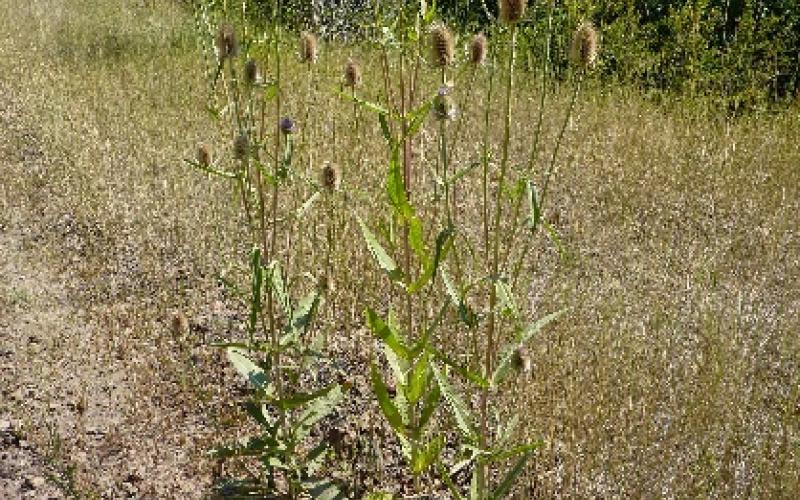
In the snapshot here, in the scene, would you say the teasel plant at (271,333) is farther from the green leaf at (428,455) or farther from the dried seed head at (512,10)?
the dried seed head at (512,10)

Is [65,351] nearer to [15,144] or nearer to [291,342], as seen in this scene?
[291,342]

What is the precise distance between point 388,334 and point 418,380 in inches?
4.9

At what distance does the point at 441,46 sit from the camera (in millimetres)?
1969

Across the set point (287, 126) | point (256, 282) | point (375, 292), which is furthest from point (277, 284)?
point (375, 292)

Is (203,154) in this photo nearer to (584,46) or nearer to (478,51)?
→ (478,51)

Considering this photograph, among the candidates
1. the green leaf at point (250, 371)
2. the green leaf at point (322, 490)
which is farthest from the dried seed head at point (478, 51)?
the green leaf at point (322, 490)

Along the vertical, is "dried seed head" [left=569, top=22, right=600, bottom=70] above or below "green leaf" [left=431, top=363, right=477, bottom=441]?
above

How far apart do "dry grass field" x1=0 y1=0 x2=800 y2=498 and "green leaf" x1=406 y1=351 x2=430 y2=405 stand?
16.9 inches

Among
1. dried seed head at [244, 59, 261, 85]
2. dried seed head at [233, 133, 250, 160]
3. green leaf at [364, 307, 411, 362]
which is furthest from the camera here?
dried seed head at [244, 59, 261, 85]

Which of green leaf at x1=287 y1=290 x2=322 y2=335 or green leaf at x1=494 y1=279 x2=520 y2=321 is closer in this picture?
green leaf at x1=494 y1=279 x2=520 y2=321

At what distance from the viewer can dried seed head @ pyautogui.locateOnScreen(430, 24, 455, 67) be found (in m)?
1.96

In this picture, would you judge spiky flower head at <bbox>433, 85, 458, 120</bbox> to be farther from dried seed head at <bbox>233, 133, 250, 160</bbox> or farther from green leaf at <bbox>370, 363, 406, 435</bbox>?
green leaf at <bbox>370, 363, 406, 435</bbox>

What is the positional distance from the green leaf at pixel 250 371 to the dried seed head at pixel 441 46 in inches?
33.6

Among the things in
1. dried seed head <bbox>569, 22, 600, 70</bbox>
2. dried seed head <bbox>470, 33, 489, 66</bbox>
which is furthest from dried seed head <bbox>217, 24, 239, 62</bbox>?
dried seed head <bbox>569, 22, 600, 70</bbox>
